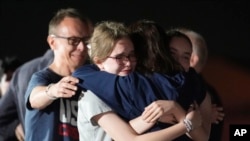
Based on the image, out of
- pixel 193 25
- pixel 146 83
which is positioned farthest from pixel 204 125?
pixel 193 25

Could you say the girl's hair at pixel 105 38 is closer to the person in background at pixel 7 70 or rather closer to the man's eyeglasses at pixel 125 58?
the man's eyeglasses at pixel 125 58

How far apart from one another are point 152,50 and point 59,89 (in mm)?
394

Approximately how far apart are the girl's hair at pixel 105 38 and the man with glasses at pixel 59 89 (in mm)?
172

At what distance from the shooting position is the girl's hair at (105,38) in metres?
2.53

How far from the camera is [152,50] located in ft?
Answer: 8.14

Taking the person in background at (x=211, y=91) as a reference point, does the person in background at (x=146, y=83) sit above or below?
above

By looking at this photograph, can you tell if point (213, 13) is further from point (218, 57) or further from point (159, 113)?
point (159, 113)

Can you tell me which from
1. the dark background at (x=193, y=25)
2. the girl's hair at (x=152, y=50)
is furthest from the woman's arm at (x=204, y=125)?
the dark background at (x=193, y=25)

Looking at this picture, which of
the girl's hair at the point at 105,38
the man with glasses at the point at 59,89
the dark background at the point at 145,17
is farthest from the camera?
the dark background at the point at 145,17

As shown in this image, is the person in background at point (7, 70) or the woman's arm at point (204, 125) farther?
the person in background at point (7, 70)

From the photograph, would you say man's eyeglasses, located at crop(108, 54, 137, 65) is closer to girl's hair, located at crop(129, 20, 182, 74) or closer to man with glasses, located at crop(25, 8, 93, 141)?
girl's hair, located at crop(129, 20, 182, 74)

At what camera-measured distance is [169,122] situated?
250 centimetres

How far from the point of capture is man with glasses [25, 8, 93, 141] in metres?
2.85

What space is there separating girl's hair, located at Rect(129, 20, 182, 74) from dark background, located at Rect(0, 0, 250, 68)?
2.36 m
